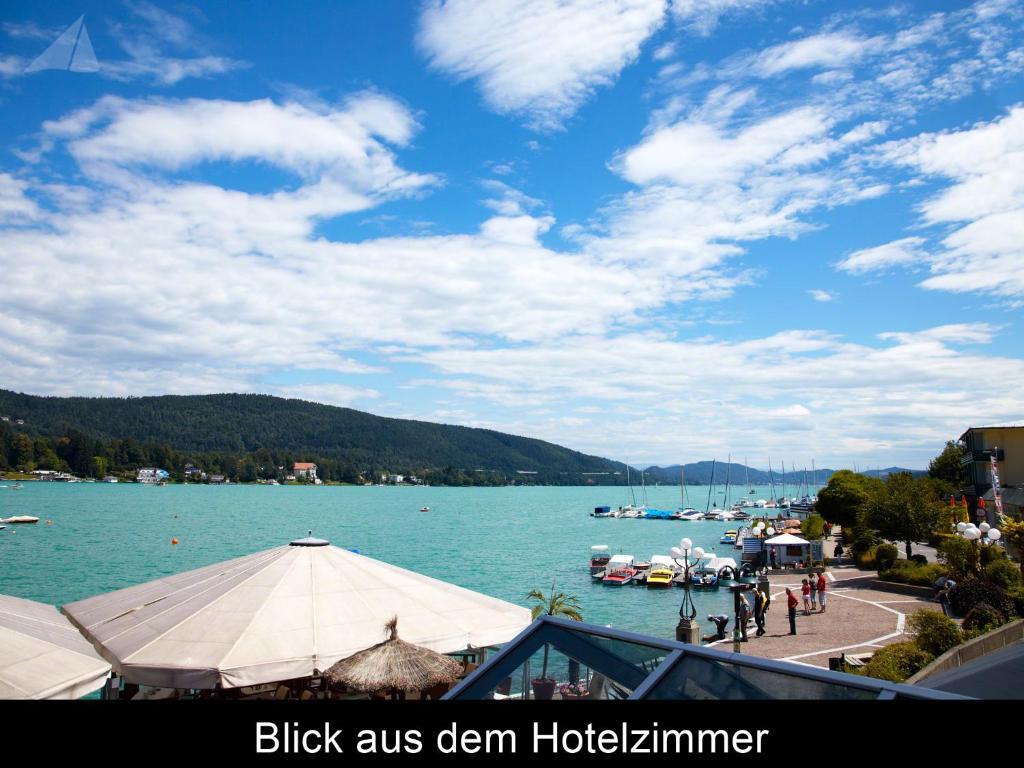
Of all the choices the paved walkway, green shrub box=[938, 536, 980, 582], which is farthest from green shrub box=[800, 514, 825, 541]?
green shrub box=[938, 536, 980, 582]

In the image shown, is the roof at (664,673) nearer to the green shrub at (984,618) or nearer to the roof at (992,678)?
the roof at (992,678)

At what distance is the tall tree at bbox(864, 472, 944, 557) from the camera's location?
3516 cm

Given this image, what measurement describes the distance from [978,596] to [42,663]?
22.5 meters

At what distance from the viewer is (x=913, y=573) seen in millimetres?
31141

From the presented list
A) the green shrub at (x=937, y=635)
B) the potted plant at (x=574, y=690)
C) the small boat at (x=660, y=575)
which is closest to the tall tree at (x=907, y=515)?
the small boat at (x=660, y=575)

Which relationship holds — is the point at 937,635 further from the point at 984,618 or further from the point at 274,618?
the point at 274,618

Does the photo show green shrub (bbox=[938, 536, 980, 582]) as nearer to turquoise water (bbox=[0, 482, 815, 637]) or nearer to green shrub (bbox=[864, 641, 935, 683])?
green shrub (bbox=[864, 641, 935, 683])

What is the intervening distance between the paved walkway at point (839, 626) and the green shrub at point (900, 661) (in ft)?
6.06

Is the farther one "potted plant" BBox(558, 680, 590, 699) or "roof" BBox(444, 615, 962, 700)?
"potted plant" BBox(558, 680, 590, 699)

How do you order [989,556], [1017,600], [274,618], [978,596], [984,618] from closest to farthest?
[274,618] < [984,618] < [978,596] < [1017,600] < [989,556]

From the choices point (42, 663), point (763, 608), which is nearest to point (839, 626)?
point (763, 608)

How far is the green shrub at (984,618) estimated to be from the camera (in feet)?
60.5

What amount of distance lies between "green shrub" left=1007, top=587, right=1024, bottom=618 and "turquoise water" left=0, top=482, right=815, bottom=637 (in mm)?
13000
